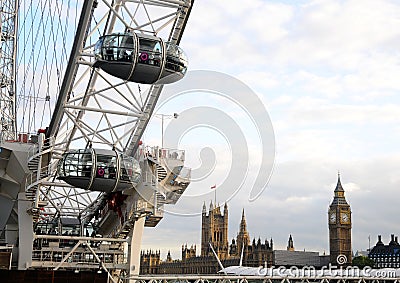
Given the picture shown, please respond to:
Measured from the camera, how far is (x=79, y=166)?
78.9ft

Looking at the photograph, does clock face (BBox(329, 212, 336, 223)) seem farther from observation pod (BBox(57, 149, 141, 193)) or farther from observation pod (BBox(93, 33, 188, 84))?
observation pod (BBox(93, 33, 188, 84))

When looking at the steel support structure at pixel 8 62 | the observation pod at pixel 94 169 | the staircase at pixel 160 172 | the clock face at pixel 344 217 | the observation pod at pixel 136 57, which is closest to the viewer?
the observation pod at pixel 136 57

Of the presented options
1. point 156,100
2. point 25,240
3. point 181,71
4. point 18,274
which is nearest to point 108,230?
point 25,240

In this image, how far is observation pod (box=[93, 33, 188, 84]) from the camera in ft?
69.6

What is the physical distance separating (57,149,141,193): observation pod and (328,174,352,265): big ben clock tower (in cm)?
16641

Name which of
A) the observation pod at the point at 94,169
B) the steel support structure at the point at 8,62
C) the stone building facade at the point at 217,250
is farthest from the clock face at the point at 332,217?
the observation pod at the point at 94,169

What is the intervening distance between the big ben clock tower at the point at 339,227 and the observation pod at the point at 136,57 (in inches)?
6668

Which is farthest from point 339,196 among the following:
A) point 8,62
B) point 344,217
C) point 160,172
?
point 160,172

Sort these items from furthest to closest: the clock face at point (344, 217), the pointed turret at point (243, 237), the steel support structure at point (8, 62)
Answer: the clock face at point (344, 217) → the pointed turret at point (243, 237) → the steel support structure at point (8, 62)

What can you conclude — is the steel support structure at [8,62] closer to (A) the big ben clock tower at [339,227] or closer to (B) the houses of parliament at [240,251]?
(B) the houses of parliament at [240,251]

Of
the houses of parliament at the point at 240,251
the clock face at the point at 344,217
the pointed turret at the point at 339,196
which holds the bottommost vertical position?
the houses of parliament at the point at 240,251

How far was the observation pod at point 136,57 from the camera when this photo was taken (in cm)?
2120

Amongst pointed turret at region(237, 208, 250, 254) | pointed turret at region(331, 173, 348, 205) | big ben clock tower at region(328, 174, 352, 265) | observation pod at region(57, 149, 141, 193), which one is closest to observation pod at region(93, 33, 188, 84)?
observation pod at region(57, 149, 141, 193)

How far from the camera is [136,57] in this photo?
2116 cm
